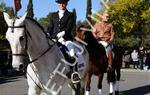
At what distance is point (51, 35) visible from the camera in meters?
9.51

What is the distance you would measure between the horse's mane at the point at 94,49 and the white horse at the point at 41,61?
514 cm

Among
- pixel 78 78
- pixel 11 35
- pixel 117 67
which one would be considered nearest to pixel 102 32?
pixel 117 67

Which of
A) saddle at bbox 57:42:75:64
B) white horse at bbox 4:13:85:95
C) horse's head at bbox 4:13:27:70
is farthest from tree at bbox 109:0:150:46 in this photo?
horse's head at bbox 4:13:27:70

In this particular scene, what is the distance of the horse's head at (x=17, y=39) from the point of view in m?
7.40

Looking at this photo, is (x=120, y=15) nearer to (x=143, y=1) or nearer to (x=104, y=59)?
(x=143, y=1)

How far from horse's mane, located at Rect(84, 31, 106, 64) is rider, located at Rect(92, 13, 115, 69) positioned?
0.19 meters

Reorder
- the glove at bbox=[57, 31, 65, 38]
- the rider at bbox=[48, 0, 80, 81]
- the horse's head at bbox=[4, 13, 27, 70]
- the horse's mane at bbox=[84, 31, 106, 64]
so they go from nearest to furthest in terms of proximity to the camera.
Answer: the horse's head at bbox=[4, 13, 27, 70] → the glove at bbox=[57, 31, 65, 38] → the rider at bbox=[48, 0, 80, 81] → the horse's mane at bbox=[84, 31, 106, 64]

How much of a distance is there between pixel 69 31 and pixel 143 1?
37.1 metres

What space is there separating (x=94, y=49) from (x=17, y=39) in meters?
7.35

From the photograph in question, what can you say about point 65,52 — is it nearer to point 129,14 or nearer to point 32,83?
point 32,83

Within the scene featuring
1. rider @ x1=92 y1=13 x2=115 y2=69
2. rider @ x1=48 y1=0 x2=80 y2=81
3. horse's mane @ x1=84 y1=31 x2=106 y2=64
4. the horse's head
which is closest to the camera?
the horse's head

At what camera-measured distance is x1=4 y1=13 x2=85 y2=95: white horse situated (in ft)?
26.2

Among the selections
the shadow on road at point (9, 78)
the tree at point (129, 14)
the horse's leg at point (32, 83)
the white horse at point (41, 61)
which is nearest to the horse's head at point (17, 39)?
the white horse at point (41, 61)

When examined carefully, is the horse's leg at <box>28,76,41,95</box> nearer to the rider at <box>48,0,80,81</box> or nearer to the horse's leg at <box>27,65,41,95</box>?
the horse's leg at <box>27,65,41,95</box>
